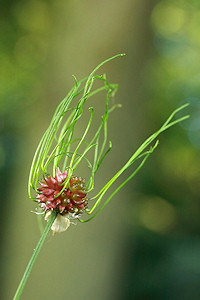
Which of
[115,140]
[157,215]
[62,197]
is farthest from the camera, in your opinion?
[157,215]

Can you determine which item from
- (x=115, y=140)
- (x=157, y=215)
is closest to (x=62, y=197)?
(x=115, y=140)

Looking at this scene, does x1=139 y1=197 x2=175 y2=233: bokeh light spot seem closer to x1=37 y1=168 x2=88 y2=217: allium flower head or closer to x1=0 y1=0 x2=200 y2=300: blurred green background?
x1=0 y1=0 x2=200 y2=300: blurred green background

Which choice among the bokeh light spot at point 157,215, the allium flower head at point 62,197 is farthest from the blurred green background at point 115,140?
the allium flower head at point 62,197

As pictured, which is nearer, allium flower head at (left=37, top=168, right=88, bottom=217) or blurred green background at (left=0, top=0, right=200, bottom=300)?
allium flower head at (left=37, top=168, right=88, bottom=217)

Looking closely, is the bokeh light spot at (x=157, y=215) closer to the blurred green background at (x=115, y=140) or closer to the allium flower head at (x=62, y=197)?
the blurred green background at (x=115, y=140)

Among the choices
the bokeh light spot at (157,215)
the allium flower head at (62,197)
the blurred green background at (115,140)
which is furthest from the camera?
the bokeh light spot at (157,215)

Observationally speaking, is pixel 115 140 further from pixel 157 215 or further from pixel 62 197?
pixel 62 197

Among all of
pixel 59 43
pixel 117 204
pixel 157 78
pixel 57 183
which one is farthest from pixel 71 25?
pixel 57 183

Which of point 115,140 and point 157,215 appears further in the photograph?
point 157,215

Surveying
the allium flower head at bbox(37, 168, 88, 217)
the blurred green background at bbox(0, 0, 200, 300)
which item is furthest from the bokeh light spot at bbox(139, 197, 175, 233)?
the allium flower head at bbox(37, 168, 88, 217)
